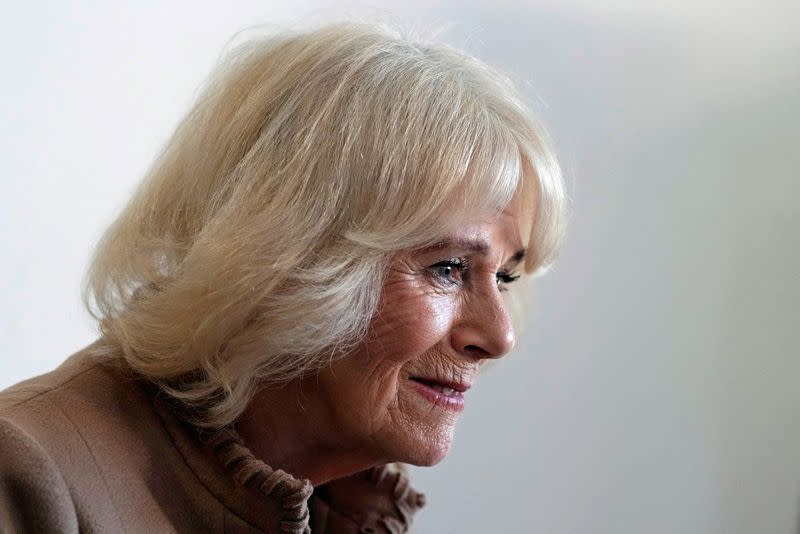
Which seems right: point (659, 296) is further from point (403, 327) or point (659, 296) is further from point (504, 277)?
point (403, 327)

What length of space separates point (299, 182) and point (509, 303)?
19.9 inches

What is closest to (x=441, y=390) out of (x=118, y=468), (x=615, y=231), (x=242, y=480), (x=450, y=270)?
(x=450, y=270)

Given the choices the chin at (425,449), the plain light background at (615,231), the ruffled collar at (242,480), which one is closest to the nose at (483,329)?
the chin at (425,449)

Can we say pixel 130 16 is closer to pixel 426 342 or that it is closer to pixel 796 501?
pixel 426 342

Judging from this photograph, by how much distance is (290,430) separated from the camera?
1104 millimetres

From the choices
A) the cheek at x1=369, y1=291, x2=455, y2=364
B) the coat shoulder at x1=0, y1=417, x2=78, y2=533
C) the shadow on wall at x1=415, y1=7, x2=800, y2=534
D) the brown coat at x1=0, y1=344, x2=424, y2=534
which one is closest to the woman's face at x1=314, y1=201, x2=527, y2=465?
the cheek at x1=369, y1=291, x2=455, y2=364

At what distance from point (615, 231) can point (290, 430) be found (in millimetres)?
811

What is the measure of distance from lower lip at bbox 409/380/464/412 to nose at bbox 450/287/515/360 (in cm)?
5

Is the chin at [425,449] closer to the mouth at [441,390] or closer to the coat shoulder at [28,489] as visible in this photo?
the mouth at [441,390]

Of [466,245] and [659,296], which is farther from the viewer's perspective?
[659,296]

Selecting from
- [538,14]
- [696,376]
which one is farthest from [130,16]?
[696,376]

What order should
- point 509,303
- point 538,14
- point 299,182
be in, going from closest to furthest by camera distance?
point 299,182, point 509,303, point 538,14

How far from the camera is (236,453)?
1.05 metres

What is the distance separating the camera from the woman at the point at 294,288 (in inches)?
39.9
